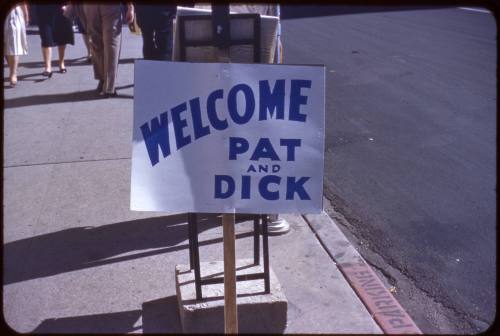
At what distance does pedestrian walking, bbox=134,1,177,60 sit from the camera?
7.11m

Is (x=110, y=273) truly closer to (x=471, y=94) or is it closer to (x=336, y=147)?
(x=336, y=147)

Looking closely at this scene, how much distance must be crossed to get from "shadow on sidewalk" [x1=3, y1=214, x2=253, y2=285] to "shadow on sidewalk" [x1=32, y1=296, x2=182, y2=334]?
0.64 meters

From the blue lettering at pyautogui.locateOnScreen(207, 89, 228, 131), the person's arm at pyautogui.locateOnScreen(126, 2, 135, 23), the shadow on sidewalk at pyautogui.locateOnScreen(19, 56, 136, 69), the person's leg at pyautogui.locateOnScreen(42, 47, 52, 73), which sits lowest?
the shadow on sidewalk at pyautogui.locateOnScreen(19, 56, 136, 69)

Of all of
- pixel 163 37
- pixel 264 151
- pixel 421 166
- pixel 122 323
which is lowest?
pixel 122 323

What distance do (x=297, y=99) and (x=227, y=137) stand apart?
376mm

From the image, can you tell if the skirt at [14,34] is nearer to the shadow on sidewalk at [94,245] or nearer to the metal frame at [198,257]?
the shadow on sidewalk at [94,245]

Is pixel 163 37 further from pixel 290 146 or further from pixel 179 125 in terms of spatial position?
pixel 290 146

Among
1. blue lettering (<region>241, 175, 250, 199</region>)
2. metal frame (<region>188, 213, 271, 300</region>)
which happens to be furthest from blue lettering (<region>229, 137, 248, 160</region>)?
metal frame (<region>188, 213, 271, 300</region>)

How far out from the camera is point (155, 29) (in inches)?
280

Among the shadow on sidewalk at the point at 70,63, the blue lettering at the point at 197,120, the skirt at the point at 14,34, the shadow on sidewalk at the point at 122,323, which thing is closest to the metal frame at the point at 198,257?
the shadow on sidewalk at the point at 122,323

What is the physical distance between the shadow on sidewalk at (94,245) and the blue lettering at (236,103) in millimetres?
1979

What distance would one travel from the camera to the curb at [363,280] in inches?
140

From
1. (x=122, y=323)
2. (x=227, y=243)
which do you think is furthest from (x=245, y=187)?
(x=122, y=323)

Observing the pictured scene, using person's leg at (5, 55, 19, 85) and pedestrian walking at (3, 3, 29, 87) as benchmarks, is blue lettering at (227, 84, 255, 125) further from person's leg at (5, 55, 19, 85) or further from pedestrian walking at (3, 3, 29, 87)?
person's leg at (5, 55, 19, 85)
